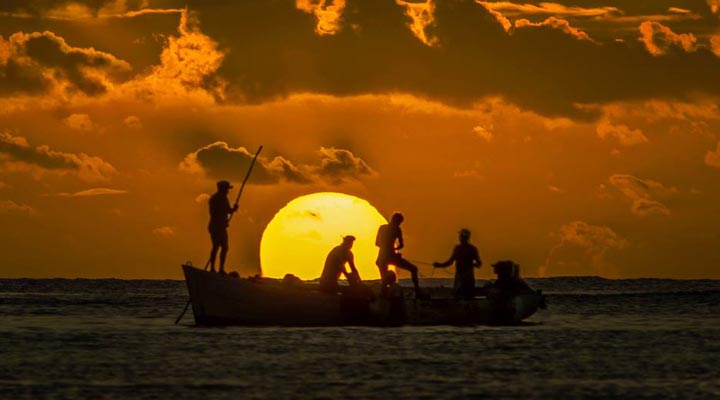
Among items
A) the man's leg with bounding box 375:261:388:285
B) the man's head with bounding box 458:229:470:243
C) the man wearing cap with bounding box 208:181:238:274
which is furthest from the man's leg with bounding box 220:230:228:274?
the man's head with bounding box 458:229:470:243

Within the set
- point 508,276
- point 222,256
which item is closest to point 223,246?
point 222,256

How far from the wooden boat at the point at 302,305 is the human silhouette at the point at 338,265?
333mm

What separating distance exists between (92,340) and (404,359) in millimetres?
10643

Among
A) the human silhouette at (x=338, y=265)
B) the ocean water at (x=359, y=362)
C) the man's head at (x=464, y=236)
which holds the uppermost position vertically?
the man's head at (x=464, y=236)

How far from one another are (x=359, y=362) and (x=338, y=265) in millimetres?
5540

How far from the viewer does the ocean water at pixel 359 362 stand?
25.6m

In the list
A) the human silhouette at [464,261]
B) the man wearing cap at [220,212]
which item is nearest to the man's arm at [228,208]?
the man wearing cap at [220,212]

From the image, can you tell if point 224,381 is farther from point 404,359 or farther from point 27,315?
point 27,315

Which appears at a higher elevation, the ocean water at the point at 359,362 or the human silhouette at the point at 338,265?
the human silhouette at the point at 338,265

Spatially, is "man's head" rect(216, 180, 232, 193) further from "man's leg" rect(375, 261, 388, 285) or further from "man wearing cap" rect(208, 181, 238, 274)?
"man's leg" rect(375, 261, 388, 285)

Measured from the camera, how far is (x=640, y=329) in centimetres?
4509

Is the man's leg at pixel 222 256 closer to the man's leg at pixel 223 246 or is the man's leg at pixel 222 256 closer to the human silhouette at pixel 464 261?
the man's leg at pixel 223 246

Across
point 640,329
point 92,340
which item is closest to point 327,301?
point 92,340

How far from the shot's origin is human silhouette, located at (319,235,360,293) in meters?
35.3
